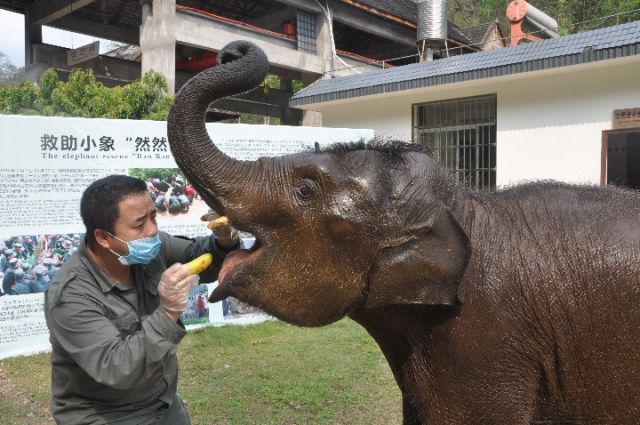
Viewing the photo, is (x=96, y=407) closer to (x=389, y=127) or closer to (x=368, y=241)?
A: (x=368, y=241)

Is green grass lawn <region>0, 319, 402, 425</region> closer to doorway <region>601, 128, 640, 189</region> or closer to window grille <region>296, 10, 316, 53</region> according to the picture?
doorway <region>601, 128, 640, 189</region>

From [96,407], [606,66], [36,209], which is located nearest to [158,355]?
[96,407]

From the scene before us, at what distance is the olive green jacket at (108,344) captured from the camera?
210 centimetres

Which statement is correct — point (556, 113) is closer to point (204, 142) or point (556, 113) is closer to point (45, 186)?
point (45, 186)

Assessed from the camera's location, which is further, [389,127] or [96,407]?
[389,127]

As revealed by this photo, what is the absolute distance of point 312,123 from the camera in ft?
51.7

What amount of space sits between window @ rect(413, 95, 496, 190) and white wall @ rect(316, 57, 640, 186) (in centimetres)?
26

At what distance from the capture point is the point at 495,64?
10.2 meters

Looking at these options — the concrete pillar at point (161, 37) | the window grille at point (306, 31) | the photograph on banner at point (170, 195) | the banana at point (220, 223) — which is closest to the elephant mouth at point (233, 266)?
the banana at point (220, 223)

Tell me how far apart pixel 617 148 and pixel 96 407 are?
1070 centimetres

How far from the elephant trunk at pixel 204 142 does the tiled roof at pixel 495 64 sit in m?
8.35

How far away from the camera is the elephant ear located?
1.60 meters

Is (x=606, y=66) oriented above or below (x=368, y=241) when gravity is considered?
above

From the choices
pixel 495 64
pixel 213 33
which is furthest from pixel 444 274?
pixel 213 33
